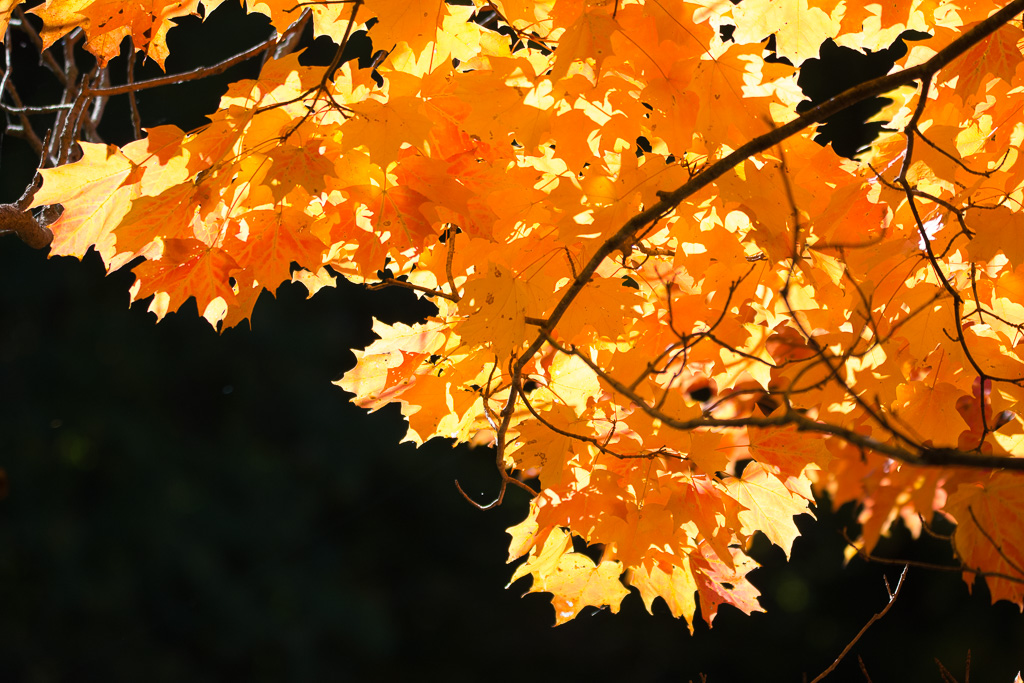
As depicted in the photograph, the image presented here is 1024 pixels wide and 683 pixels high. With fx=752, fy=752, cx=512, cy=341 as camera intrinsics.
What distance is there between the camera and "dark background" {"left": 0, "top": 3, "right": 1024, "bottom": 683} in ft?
16.4

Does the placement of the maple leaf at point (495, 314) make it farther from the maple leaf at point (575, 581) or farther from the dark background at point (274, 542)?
the dark background at point (274, 542)

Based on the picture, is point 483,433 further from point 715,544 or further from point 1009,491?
point 1009,491

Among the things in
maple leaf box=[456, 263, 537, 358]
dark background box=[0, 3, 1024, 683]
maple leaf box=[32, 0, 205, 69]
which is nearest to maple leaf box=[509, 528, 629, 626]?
maple leaf box=[456, 263, 537, 358]

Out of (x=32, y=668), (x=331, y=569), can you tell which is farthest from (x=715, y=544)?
(x=32, y=668)

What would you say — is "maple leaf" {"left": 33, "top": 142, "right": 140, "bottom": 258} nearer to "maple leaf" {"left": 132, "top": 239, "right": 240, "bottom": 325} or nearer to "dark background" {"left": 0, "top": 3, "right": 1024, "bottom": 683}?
"maple leaf" {"left": 132, "top": 239, "right": 240, "bottom": 325}

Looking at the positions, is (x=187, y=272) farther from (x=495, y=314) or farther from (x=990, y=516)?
(x=990, y=516)

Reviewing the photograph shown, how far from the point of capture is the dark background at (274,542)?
16.4 feet

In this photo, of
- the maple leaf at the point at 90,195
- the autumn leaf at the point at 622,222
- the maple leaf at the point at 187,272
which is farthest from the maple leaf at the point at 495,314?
→ the maple leaf at the point at 90,195

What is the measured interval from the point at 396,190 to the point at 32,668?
530cm

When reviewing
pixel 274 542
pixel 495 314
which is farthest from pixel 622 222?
pixel 274 542

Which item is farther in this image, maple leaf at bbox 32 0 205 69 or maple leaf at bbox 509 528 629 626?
maple leaf at bbox 509 528 629 626

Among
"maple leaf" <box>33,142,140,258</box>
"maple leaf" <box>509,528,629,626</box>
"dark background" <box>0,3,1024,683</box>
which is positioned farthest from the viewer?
"dark background" <box>0,3,1024,683</box>

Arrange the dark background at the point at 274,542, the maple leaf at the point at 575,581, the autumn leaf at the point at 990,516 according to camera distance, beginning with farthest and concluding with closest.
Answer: the dark background at the point at 274,542 → the maple leaf at the point at 575,581 → the autumn leaf at the point at 990,516

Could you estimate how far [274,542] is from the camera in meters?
5.15
